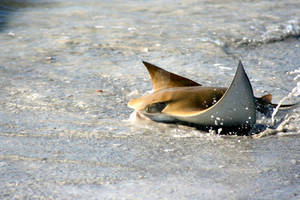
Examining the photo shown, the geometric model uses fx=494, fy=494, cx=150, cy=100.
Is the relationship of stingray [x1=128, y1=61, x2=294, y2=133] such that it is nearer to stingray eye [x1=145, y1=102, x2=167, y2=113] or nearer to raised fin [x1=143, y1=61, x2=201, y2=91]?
stingray eye [x1=145, y1=102, x2=167, y2=113]

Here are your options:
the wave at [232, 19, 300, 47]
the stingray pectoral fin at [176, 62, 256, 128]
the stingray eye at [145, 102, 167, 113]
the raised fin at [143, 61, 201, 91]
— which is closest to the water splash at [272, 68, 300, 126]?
the stingray pectoral fin at [176, 62, 256, 128]

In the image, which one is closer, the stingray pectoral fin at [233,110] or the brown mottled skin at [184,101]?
the stingray pectoral fin at [233,110]

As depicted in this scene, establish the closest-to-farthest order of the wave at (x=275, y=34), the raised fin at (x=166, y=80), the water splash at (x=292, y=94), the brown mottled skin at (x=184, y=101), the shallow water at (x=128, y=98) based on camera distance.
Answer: the shallow water at (x=128, y=98)
the brown mottled skin at (x=184, y=101)
the water splash at (x=292, y=94)
the raised fin at (x=166, y=80)
the wave at (x=275, y=34)

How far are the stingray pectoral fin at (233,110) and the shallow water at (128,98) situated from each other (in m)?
0.13

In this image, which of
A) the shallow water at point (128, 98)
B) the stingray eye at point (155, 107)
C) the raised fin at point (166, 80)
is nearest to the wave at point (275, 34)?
the shallow water at point (128, 98)

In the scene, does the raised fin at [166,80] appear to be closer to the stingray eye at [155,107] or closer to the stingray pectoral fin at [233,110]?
the stingray eye at [155,107]

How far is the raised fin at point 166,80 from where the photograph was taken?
151 inches

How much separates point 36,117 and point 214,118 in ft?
4.61

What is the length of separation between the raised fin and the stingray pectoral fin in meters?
0.56

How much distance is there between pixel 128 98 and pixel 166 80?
527 mm

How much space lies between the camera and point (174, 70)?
5242 millimetres

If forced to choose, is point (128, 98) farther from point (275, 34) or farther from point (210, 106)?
point (275, 34)

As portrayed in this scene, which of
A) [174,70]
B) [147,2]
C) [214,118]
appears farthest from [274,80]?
[147,2]

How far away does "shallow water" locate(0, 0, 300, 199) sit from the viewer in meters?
2.65
